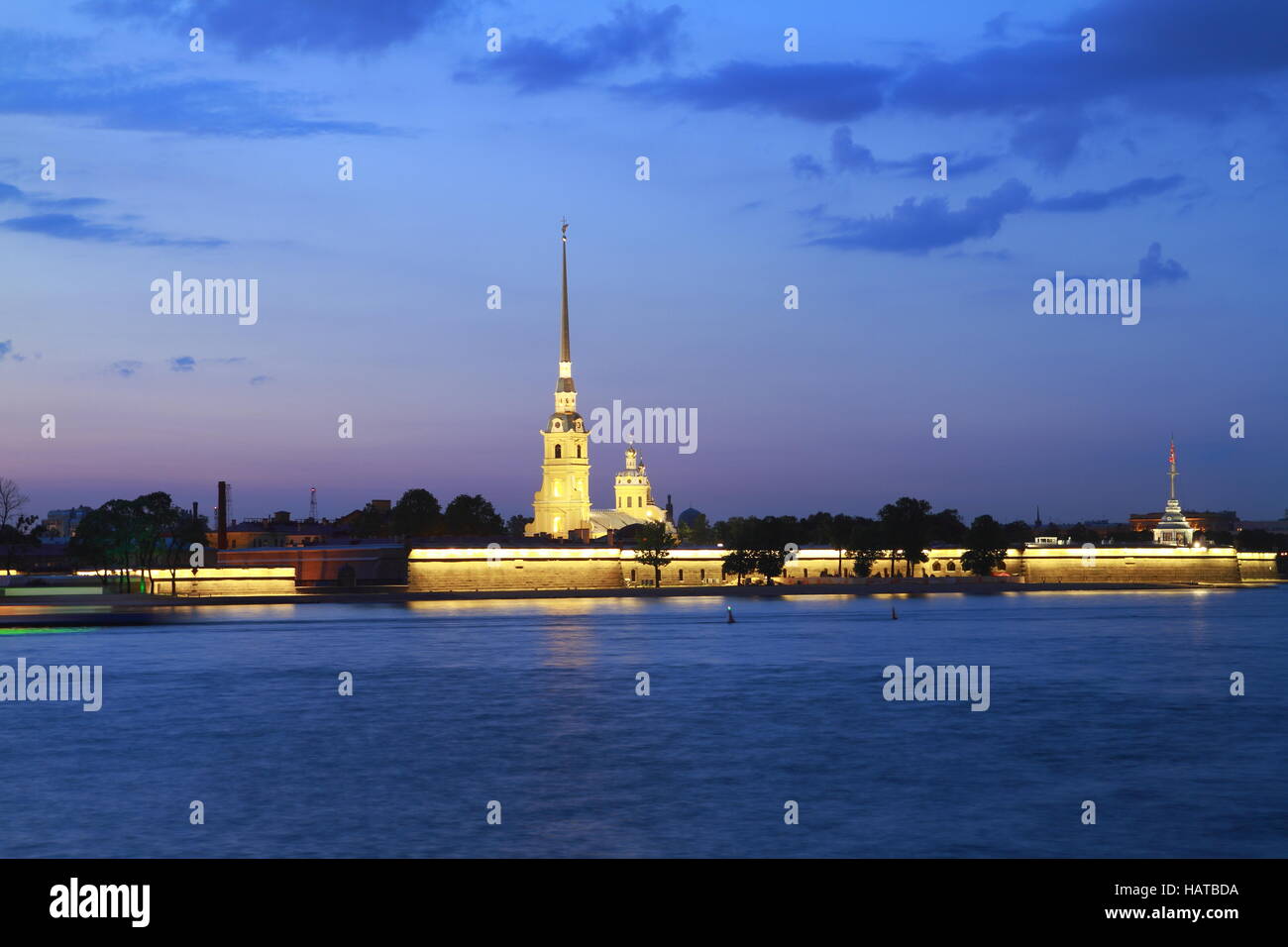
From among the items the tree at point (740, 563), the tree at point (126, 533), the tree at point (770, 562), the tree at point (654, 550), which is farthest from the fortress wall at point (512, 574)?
the tree at point (126, 533)

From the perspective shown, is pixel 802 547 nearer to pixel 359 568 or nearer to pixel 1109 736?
pixel 359 568

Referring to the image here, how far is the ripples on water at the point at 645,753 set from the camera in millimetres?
28609

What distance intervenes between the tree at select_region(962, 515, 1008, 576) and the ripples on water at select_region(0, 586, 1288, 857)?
10455 centimetres

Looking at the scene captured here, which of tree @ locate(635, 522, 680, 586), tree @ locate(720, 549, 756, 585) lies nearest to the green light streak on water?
tree @ locate(635, 522, 680, 586)

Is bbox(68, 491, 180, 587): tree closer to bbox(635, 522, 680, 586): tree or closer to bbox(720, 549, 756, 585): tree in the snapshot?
bbox(635, 522, 680, 586): tree

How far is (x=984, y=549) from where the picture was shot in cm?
19000

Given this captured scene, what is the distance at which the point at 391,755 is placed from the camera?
131 feet

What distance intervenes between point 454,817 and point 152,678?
3778 centimetres

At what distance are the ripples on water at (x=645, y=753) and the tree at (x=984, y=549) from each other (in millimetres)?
104548

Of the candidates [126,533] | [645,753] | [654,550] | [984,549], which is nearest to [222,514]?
[126,533]

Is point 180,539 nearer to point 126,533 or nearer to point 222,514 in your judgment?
point 222,514

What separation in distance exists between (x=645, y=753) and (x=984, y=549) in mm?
155876

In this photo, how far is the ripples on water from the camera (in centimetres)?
2861
